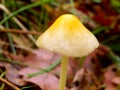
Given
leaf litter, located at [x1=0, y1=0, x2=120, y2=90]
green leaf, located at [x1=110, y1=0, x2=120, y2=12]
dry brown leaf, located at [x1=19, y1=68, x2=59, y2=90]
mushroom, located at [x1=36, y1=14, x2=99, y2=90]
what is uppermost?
green leaf, located at [x1=110, y1=0, x2=120, y2=12]

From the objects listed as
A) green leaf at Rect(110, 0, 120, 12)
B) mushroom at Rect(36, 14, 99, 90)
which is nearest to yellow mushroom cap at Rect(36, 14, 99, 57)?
mushroom at Rect(36, 14, 99, 90)

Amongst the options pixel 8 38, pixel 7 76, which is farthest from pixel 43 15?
pixel 7 76

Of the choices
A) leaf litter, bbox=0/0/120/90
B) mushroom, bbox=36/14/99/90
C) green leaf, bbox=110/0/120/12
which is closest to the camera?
mushroom, bbox=36/14/99/90

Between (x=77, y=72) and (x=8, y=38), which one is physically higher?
(x=8, y=38)

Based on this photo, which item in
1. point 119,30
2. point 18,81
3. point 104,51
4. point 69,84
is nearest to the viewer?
point 18,81

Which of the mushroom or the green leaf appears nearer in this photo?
the mushroom

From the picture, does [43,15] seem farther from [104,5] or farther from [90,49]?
[90,49]

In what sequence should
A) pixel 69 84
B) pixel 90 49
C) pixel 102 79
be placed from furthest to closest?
pixel 102 79 → pixel 69 84 → pixel 90 49

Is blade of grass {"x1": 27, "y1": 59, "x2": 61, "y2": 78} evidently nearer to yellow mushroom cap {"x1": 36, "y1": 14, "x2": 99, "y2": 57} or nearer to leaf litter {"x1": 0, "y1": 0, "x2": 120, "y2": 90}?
leaf litter {"x1": 0, "y1": 0, "x2": 120, "y2": 90}
